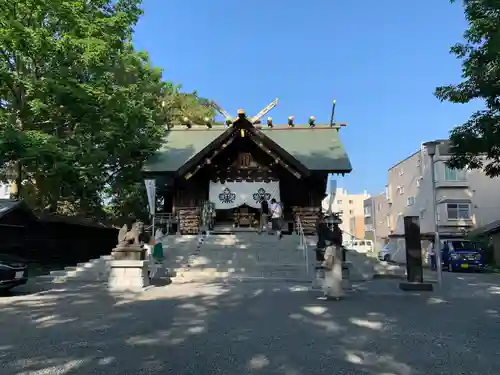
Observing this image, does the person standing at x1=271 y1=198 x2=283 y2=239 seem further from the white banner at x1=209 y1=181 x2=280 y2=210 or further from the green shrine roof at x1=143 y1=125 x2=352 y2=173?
the green shrine roof at x1=143 y1=125 x2=352 y2=173

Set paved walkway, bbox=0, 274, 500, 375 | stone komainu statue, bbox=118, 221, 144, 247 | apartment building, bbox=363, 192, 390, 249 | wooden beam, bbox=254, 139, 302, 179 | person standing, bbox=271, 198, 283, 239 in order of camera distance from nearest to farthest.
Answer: paved walkway, bbox=0, 274, 500, 375
stone komainu statue, bbox=118, 221, 144, 247
person standing, bbox=271, 198, 283, 239
wooden beam, bbox=254, 139, 302, 179
apartment building, bbox=363, 192, 390, 249

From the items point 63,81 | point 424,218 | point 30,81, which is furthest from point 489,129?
point 424,218

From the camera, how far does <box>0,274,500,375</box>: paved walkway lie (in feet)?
16.6

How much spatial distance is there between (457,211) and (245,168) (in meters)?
23.9

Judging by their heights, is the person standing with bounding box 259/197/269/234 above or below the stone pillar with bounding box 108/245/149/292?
above

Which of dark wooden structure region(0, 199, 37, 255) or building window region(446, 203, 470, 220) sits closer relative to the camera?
dark wooden structure region(0, 199, 37, 255)

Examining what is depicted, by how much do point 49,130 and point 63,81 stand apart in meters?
3.32

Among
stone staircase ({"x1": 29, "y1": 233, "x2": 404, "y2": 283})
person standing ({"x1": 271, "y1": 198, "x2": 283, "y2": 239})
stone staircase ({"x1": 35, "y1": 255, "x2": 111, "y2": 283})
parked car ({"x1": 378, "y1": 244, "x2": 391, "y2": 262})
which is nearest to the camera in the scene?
stone staircase ({"x1": 35, "y1": 255, "x2": 111, "y2": 283})

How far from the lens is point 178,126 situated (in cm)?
2712

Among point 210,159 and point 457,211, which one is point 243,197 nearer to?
point 210,159

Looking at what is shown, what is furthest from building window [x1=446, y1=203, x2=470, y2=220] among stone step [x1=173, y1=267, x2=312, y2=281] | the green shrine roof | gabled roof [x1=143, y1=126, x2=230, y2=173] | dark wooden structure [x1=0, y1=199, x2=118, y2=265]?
stone step [x1=173, y1=267, x2=312, y2=281]

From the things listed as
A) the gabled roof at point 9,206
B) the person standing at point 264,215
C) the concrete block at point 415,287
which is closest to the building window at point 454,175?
the person standing at point 264,215

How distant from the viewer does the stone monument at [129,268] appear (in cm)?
1200

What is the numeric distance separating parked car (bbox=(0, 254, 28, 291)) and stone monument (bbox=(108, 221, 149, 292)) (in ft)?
6.94
